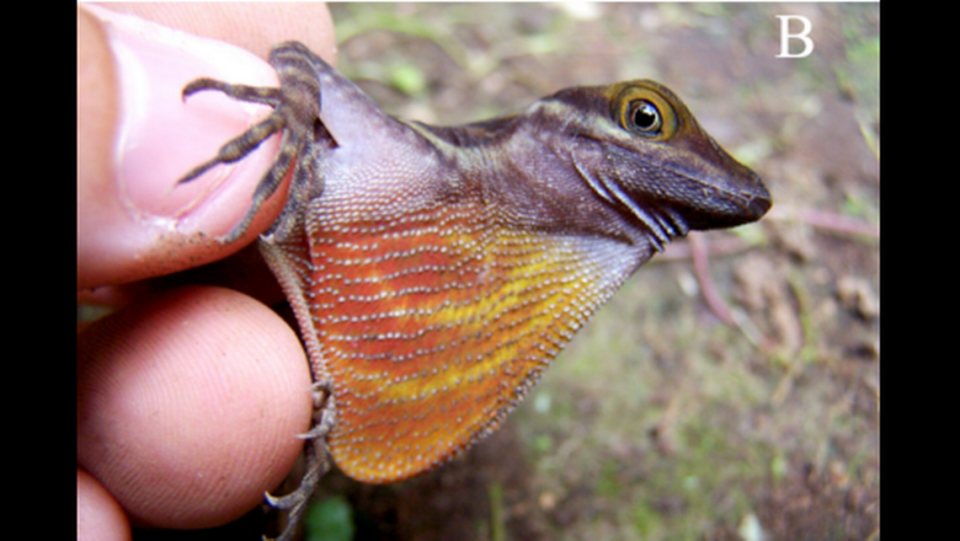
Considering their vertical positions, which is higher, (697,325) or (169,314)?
(169,314)

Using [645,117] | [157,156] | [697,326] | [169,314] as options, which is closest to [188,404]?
[169,314]

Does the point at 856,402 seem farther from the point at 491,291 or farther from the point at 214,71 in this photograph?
the point at 214,71

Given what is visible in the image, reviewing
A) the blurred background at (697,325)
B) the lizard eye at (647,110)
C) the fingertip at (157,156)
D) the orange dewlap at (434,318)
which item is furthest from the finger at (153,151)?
the blurred background at (697,325)

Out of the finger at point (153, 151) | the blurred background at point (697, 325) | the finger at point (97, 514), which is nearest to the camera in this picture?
the finger at point (153, 151)

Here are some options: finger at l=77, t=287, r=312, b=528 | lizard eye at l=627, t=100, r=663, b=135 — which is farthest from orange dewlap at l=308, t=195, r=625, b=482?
lizard eye at l=627, t=100, r=663, b=135

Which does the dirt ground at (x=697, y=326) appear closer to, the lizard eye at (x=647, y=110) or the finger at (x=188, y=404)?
the finger at (x=188, y=404)

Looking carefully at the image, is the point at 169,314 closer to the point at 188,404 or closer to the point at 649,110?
the point at 188,404

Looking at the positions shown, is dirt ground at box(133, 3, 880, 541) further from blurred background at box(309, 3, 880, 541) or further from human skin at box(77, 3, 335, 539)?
human skin at box(77, 3, 335, 539)
